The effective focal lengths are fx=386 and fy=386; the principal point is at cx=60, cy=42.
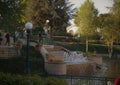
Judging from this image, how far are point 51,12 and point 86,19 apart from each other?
10783 millimetres

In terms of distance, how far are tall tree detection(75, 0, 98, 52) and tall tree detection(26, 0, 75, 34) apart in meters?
7.29

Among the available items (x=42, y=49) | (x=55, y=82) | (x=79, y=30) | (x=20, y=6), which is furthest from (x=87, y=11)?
(x=55, y=82)

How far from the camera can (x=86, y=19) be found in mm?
60969

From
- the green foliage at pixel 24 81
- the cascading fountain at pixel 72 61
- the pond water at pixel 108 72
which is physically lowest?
the pond water at pixel 108 72

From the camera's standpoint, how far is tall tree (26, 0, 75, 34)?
5159cm


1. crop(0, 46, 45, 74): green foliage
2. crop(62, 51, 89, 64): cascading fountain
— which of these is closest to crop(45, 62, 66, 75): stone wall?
crop(0, 46, 45, 74): green foliage

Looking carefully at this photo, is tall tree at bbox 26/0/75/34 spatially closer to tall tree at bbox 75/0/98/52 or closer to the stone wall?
tall tree at bbox 75/0/98/52

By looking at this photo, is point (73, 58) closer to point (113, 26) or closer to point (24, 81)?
point (113, 26)

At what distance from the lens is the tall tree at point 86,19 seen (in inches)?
2371

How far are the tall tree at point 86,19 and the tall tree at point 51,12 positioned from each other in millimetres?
7288

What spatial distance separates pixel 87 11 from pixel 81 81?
4341cm

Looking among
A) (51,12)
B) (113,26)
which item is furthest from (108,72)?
(113,26)

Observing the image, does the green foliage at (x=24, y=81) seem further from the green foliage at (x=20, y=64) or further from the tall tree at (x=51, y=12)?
the tall tree at (x=51, y=12)

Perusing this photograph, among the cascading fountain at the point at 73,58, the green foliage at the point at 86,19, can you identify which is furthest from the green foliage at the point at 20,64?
the green foliage at the point at 86,19
